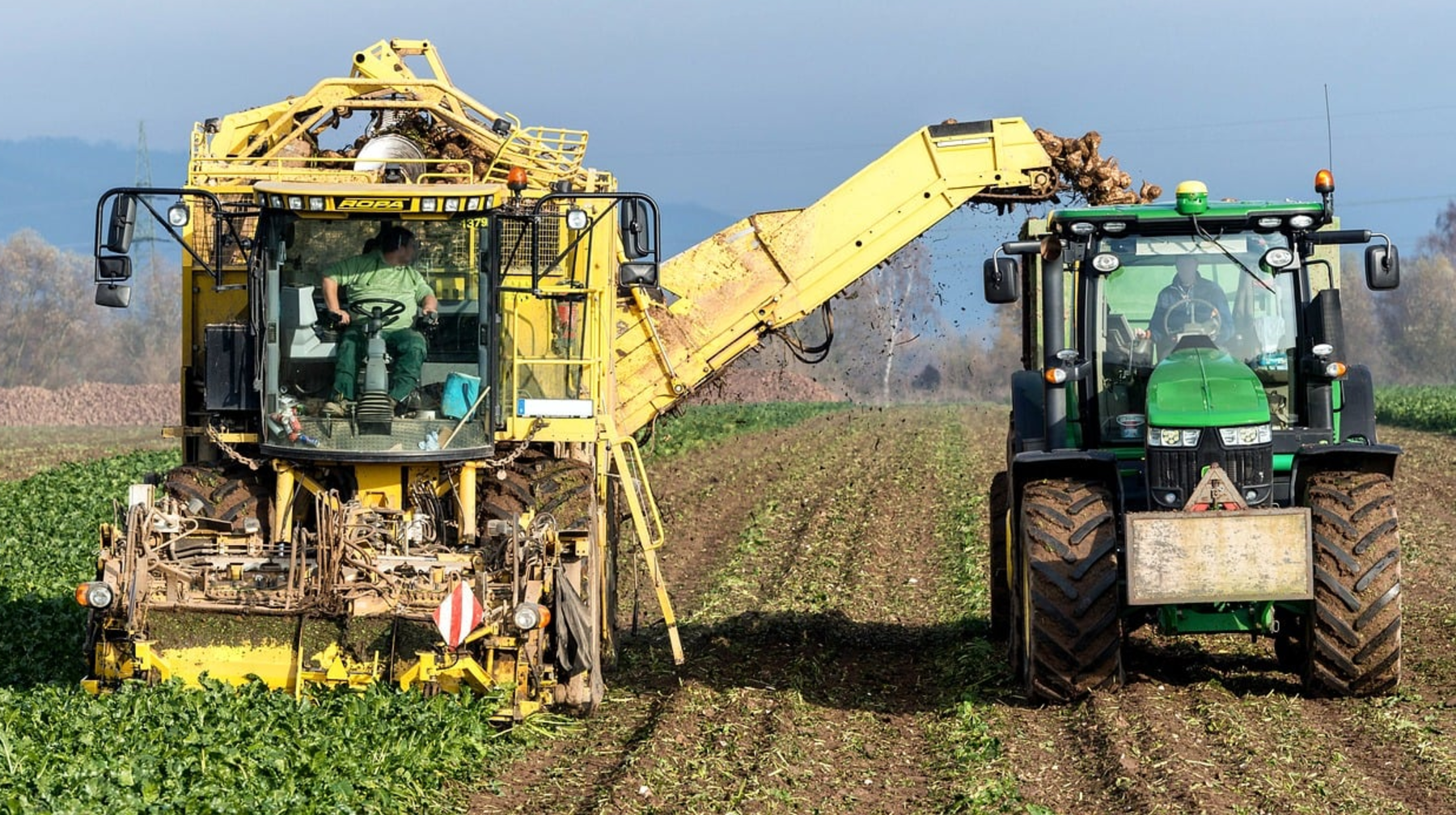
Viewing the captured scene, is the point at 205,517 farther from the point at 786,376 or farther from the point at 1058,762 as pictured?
the point at 786,376

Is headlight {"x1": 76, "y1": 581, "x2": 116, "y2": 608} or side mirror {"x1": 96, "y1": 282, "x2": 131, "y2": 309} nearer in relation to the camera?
headlight {"x1": 76, "y1": 581, "x2": 116, "y2": 608}

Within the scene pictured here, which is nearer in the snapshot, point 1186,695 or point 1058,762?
point 1058,762

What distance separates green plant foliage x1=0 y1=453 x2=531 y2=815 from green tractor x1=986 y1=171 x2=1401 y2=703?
3206 millimetres

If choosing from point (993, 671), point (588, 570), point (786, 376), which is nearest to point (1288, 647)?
point (993, 671)

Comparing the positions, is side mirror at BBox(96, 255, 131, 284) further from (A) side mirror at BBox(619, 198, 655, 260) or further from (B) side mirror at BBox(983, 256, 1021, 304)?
(B) side mirror at BBox(983, 256, 1021, 304)

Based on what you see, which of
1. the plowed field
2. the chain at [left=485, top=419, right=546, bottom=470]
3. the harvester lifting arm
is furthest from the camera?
the harvester lifting arm

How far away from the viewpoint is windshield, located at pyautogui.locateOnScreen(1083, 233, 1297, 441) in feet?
34.0

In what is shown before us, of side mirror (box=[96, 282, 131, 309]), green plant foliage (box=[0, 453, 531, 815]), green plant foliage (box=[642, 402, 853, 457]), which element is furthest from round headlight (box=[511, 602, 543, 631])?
green plant foliage (box=[642, 402, 853, 457])

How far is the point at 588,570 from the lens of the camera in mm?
10391

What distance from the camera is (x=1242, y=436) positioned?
965 centimetres

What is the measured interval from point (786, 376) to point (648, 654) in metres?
55.9

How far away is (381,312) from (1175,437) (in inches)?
179

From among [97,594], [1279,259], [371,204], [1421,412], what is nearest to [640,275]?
[371,204]

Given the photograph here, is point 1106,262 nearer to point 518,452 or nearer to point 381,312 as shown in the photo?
point 518,452
